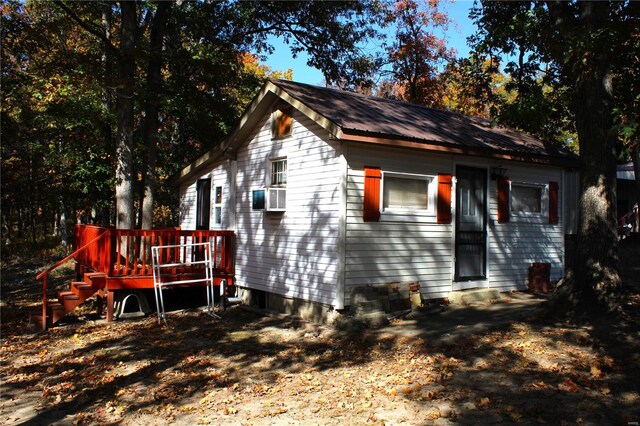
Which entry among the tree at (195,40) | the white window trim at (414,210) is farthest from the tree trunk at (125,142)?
the white window trim at (414,210)

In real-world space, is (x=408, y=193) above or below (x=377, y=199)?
above

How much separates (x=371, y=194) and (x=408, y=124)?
1899mm

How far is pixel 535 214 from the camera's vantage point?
11695mm

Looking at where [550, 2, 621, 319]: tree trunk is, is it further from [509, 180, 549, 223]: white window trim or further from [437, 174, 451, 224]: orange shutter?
[509, 180, 549, 223]: white window trim

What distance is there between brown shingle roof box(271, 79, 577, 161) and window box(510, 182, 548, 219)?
800mm

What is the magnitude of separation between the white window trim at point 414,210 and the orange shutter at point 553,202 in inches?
145

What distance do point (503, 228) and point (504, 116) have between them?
2.48 metres

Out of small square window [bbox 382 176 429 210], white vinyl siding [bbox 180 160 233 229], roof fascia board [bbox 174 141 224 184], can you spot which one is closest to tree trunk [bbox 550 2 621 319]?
small square window [bbox 382 176 429 210]

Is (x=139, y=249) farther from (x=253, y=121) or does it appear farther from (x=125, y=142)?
(x=253, y=121)

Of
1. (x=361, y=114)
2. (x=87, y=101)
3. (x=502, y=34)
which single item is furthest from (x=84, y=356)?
(x=502, y=34)

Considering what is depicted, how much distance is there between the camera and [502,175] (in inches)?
428

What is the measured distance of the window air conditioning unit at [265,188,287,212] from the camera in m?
10.4

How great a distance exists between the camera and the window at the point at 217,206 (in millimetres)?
13141

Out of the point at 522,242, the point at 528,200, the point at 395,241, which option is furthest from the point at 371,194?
the point at 528,200
